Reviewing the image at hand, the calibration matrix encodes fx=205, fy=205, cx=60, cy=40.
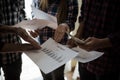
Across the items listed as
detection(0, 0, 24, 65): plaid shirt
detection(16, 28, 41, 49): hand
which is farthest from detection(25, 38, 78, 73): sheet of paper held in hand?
detection(0, 0, 24, 65): plaid shirt

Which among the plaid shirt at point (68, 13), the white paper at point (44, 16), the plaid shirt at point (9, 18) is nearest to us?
the white paper at point (44, 16)

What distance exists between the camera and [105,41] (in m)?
0.97

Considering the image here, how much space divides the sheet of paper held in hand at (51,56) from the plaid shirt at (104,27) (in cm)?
23

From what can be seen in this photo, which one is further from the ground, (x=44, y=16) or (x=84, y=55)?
(x=44, y=16)

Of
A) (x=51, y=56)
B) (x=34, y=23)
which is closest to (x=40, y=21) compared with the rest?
(x=34, y=23)

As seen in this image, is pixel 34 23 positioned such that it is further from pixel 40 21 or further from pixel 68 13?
pixel 68 13

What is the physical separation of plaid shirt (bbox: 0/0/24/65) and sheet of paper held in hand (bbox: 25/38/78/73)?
1.32 feet

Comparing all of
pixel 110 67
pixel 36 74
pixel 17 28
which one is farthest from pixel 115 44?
pixel 36 74

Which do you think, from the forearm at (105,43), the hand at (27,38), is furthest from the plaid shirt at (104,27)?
the hand at (27,38)

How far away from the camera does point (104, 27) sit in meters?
1.04

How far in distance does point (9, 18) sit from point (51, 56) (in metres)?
0.55

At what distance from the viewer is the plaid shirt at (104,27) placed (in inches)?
39.0

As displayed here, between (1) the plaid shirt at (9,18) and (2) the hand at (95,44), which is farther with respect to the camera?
(1) the plaid shirt at (9,18)

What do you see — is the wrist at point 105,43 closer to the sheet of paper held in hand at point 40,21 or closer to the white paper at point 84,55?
the white paper at point 84,55
